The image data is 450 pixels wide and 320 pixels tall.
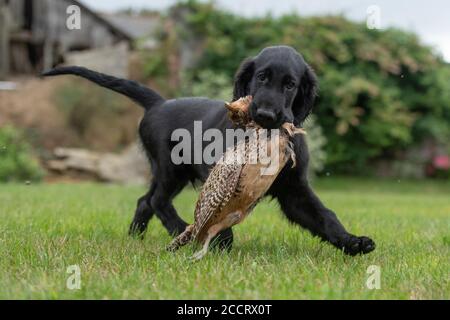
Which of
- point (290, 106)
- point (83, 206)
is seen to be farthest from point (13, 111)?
point (290, 106)

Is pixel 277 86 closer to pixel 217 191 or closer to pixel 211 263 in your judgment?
pixel 217 191

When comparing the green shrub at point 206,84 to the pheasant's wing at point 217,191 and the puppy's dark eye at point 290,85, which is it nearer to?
the puppy's dark eye at point 290,85

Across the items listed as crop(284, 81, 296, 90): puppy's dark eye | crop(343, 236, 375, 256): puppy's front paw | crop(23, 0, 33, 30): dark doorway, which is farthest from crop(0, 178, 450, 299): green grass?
crop(23, 0, 33, 30): dark doorway

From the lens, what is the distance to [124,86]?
4.54m

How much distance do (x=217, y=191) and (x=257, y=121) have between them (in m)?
0.41

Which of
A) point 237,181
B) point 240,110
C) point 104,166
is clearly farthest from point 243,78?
point 104,166

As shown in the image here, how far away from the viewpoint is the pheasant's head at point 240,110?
3.49 meters

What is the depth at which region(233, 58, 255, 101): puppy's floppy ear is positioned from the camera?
3801 millimetres

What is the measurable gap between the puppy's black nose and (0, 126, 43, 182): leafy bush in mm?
9489

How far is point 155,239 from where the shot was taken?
445 cm

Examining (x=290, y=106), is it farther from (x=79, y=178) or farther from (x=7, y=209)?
(x=79, y=178)
